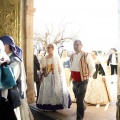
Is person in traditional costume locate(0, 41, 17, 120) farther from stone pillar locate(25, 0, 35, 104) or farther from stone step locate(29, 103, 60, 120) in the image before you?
stone pillar locate(25, 0, 35, 104)

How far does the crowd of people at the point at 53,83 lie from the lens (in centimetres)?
193

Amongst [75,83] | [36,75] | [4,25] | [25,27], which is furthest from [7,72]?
[36,75]

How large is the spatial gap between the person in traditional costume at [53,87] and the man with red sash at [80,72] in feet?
1.88

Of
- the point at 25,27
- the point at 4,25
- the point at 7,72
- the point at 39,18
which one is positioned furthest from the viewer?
the point at 39,18

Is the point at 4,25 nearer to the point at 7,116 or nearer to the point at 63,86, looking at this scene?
the point at 7,116

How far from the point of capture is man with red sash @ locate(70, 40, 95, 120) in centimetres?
310

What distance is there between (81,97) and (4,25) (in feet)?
5.76

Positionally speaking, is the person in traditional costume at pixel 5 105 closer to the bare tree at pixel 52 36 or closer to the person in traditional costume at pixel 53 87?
the person in traditional costume at pixel 53 87

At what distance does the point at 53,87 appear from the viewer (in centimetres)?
376

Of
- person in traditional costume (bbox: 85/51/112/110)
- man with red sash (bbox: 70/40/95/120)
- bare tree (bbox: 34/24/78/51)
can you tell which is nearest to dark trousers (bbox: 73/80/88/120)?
man with red sash (bbox: 70/40/95/120)

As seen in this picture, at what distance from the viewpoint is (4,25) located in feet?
8.85

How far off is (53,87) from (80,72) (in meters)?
0.88

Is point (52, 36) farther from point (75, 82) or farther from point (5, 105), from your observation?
point (5, 105)

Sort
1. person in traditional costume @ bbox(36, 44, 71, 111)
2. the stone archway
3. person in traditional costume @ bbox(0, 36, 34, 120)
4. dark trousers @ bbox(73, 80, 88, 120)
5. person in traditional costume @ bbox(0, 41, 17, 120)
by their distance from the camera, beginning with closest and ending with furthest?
person in traditional costume @ bbox(0, 41, 17, 120) → person in traditional costume @ bbox(0, 36, 34, 120) → the stone archway → dark trousers @ bbox(73, 80, 88, 120) → person in traditional costume @ bbox(36, 44, 71, 111)
